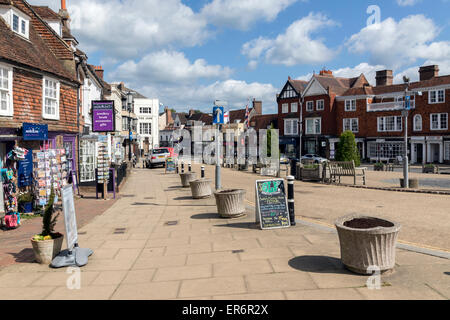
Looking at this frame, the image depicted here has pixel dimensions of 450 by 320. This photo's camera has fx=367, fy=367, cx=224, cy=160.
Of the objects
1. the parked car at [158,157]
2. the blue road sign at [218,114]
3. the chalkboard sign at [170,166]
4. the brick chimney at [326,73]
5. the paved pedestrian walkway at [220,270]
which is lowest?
the paved pedestrian walkway at [220,270]

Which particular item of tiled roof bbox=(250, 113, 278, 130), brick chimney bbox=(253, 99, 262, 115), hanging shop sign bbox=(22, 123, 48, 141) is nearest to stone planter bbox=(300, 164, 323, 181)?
hanging shop sign bbox=(22, 123, 48, 141)

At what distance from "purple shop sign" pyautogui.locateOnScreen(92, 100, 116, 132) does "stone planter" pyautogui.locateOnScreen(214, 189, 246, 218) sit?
965cm

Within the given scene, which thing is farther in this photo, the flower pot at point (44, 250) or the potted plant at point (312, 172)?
the potted plant at point (312, 172)

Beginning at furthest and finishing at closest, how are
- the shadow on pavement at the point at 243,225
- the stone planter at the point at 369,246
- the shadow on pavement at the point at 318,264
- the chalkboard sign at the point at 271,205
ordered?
the shadow on pavement at the point at 243,225 < the chalkboard sign at the point at 271,205 < the shadow on pavement at the point at 318,264 < the stone planter at the point at 369,246

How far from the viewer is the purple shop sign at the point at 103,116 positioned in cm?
1748

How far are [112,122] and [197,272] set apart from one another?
1329 centimetres

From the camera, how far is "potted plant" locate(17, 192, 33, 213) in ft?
36.7

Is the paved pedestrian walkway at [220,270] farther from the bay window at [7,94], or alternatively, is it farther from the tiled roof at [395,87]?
the tiled roof at [395,87]

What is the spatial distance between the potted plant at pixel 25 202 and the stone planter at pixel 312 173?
47.3 feet

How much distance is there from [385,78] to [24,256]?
50183 mm

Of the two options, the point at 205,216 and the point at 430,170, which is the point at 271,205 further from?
the point at 430,170

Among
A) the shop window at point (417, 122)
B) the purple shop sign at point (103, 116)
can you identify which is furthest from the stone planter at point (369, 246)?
the shop window at point (417, 122)
